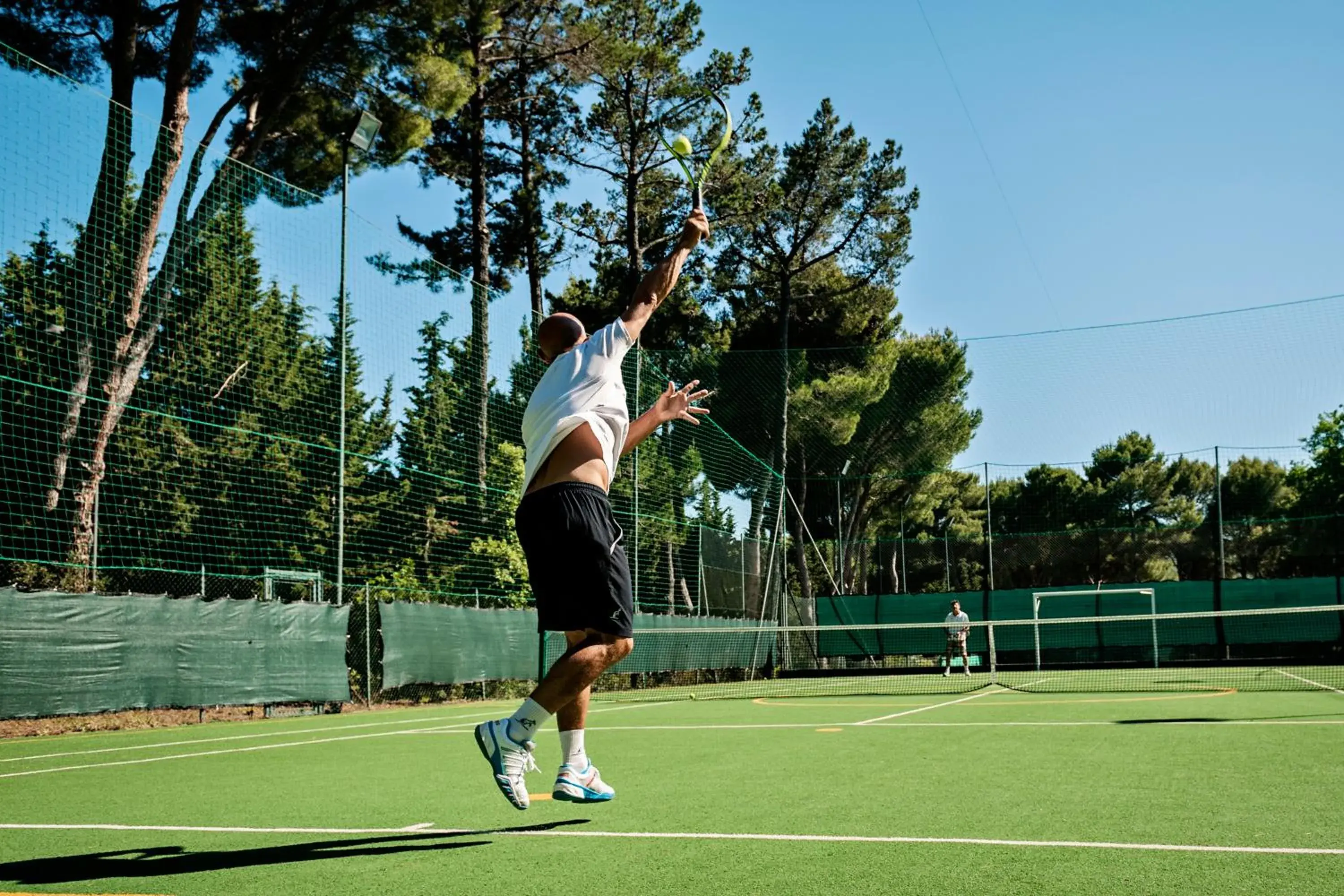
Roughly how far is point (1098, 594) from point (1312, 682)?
32.7 ft

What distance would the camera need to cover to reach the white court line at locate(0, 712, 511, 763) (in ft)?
29.2

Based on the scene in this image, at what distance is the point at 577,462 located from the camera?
421cm

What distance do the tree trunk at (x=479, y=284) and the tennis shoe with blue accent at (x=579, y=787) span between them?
13658mm

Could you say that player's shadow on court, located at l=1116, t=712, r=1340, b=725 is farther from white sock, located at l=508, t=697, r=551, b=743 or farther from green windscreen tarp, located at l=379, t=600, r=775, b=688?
green windscreen tarp, located at l=379, t=600, r=775, b=688

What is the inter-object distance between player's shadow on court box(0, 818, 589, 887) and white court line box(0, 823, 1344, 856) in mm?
99

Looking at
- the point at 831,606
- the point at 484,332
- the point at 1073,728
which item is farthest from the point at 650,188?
the point at 1073,728

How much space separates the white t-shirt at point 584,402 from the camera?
4.26 m

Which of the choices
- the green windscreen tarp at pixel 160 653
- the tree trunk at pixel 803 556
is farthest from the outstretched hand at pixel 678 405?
the tree trunk at pixel 803 556

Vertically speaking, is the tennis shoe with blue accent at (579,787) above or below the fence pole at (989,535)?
below

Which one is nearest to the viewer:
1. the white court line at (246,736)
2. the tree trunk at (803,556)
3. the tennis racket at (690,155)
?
the tennis racket at (690,155)

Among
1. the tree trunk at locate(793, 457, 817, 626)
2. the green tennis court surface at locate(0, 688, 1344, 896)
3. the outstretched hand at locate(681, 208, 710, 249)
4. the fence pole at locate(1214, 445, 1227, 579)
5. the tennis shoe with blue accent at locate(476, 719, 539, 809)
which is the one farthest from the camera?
the tree trunk at locate(793, 457, 817, 626)

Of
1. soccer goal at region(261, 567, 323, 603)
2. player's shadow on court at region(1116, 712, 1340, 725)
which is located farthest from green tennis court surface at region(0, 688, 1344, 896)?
A: soccer goal at region(261, 567, 323, 603)

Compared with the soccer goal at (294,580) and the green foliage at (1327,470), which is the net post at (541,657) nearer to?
the soccer goal at (294,580)

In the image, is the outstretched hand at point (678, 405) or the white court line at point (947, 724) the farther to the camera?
the white court line at point (947, 724)
